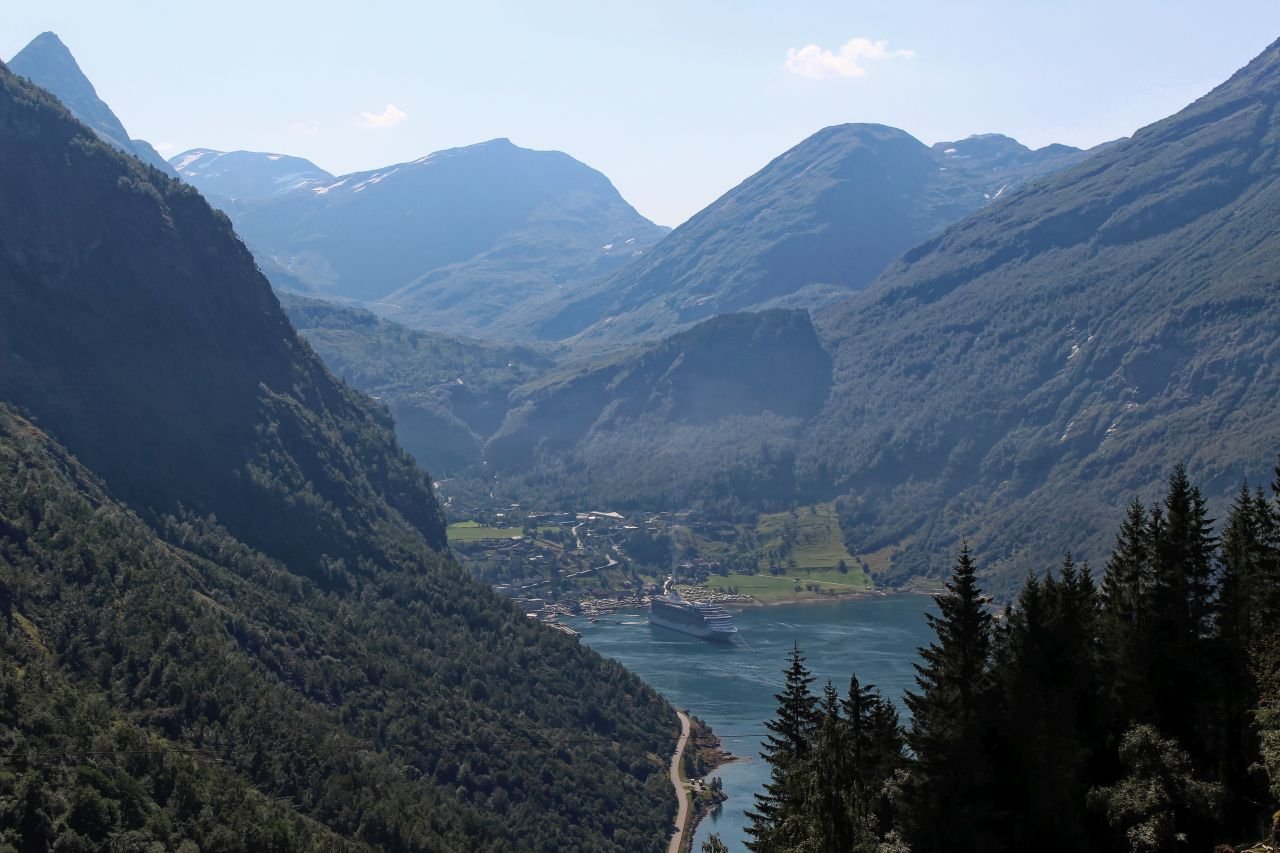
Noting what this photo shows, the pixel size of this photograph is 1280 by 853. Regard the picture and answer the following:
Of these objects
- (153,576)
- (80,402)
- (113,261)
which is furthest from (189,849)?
(113,261)

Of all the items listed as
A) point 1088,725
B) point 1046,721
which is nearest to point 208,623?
point 1088,725

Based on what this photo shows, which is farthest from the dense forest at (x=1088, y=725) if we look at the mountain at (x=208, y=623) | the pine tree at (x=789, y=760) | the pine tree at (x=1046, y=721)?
the mountain at (x=208, y=623)

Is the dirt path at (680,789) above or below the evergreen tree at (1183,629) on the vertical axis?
below

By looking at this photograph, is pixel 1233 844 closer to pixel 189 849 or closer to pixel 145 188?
pixel 189 849

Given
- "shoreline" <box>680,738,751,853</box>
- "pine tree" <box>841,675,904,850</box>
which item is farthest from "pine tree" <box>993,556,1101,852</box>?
"shoreline" <box>680,738,751,853</box>

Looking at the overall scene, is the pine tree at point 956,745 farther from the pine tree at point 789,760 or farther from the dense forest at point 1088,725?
the pine tree at point 789,760

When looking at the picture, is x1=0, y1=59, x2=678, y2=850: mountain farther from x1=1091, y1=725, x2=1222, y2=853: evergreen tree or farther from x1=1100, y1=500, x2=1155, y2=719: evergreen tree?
x1=1091, y1=725, x2=1222, y2=853: evergreen tree

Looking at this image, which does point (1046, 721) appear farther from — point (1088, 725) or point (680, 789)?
point (680, 789)
